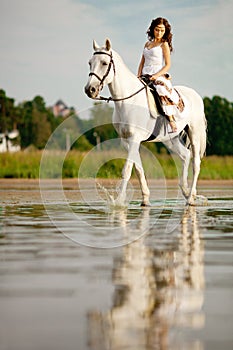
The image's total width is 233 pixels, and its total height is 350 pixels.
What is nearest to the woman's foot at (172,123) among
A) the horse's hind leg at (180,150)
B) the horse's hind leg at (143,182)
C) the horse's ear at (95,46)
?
the horse's hind leg at (143,182)

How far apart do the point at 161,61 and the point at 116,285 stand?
929cm

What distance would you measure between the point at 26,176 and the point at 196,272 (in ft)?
87.9


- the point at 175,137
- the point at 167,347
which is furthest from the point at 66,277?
the point at 175,137

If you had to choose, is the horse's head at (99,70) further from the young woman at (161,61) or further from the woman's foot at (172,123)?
the woman's foot at (172,123)

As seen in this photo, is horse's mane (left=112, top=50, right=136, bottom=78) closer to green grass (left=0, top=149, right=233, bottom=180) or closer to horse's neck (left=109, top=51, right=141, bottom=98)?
horse's neck (left=109, top=51, right=141, bottom=98)

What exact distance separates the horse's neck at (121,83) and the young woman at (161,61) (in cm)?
62

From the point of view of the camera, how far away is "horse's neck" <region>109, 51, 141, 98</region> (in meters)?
13.9

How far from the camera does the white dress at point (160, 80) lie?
47.8ft

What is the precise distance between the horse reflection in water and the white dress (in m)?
6.56

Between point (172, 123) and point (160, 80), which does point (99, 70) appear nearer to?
point (160, 80)

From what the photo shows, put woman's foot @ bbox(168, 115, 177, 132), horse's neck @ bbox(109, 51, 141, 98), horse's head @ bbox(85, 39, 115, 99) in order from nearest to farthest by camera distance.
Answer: horse's head @ bbox(85, 39, 115, 99) → horse's neck @ bbox(109, 51, 141, 98) → woman's foot @ bbox(168, 115, 177, 132)

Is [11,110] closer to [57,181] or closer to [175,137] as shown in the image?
[57,181]

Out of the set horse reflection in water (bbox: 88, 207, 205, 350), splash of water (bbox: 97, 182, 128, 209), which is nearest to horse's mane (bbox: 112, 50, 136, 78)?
splash of water (bbox: 97, 182, 128, 209)

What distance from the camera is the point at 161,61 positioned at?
14805mm
